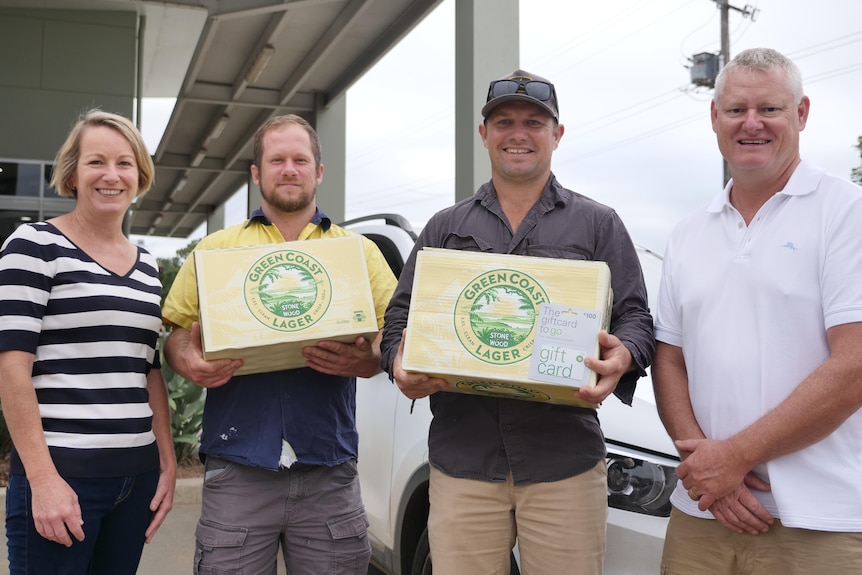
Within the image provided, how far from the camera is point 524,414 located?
2.48 metres

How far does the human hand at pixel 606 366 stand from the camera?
215 centimetres

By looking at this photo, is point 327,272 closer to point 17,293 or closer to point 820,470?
A: point 17,293

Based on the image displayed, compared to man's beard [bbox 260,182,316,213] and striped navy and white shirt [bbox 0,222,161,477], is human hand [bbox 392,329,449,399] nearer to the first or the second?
man's beard [bbox 260,182,316,213]

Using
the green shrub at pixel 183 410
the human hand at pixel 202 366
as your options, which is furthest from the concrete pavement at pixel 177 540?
the human hand at pixel 202 366

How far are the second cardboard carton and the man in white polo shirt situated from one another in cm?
32

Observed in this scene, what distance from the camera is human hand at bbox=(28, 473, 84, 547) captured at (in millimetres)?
2248

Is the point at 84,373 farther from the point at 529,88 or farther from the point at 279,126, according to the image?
the point at 529,88

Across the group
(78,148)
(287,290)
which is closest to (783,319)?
(287,290)

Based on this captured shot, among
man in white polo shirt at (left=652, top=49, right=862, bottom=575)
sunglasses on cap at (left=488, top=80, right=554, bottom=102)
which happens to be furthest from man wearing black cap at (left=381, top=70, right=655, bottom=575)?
man in white polo shirt at (left=652, top=49, right=862, bottom=575)

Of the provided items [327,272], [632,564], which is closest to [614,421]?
[632,564]

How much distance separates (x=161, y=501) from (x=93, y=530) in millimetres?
271

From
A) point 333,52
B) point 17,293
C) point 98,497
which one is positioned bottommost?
point 98,497

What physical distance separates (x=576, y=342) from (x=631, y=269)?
44 centimetres

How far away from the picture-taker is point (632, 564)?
8.21 ft
